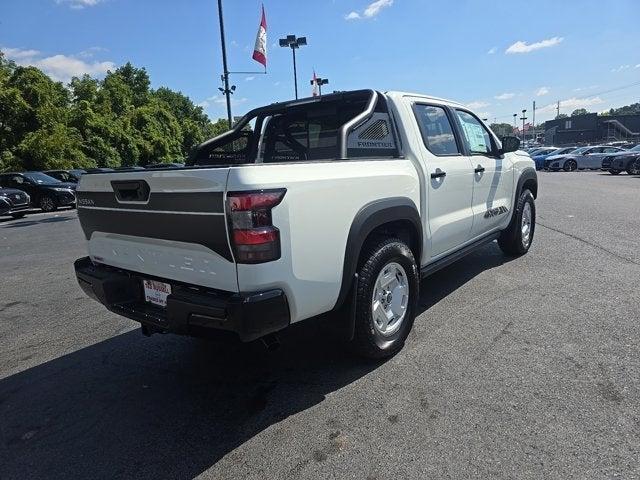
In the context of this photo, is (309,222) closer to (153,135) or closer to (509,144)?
(509,144)

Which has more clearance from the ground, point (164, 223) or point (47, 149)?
point (47, 149)

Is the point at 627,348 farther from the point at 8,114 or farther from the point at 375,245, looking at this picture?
the point at 8,114

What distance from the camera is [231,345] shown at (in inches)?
157

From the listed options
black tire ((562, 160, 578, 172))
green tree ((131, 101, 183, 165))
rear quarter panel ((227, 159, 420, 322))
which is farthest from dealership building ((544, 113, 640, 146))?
rear quarter panel ((227, 159, 420, 322))

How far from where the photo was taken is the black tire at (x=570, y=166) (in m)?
30.7

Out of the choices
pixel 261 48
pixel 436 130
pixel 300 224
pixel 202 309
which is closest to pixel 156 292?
pixel 202 309

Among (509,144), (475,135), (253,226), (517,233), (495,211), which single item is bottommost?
(517,233)

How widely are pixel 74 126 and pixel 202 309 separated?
34.9 metres

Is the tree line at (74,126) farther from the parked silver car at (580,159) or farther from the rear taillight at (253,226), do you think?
the rear taillight at (253,226)

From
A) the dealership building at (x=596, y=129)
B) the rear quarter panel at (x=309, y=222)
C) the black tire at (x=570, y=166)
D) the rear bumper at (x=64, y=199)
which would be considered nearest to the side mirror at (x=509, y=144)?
the rear quarter panel at (x=309, y=222)

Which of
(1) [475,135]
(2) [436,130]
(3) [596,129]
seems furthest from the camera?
(3) [596,129]

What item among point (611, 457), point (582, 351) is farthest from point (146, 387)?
point (582, 351)

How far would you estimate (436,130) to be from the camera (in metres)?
4.34

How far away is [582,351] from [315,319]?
2047 mm
